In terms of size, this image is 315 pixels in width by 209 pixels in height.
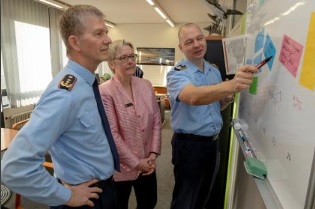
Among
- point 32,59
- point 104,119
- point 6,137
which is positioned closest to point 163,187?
point 6,137

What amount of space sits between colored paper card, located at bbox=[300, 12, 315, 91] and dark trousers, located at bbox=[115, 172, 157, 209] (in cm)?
142

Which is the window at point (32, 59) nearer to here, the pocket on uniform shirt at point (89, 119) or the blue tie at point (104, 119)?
the blue tie at point (104, 119)

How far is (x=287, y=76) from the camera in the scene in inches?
31.0

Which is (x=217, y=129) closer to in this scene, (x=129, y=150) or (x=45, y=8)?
(x=129, y=150)

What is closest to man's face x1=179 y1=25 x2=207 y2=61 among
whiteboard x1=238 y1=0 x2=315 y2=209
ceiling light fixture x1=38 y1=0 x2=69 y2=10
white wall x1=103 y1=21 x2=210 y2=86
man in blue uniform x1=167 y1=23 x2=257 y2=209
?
man in blue uniform x1=167 y1=23 x2=257 y2=209

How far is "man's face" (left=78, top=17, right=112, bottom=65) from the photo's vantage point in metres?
1.08

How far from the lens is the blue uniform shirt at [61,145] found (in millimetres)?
907

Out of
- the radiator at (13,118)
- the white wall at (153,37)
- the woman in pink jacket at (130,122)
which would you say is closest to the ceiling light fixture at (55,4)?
the radiator at (13,118)

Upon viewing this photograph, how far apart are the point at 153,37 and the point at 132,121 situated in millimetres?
7819

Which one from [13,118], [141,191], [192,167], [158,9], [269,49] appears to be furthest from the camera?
[158,9]

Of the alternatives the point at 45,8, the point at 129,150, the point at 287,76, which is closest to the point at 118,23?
the point at 45,8

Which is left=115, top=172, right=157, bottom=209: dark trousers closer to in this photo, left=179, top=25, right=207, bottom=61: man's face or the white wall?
left=179, top=25, right=207, bottom=61: man's face

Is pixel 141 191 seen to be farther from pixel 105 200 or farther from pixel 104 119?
pixel 104 119

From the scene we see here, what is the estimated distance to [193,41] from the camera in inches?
64.5
